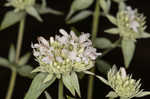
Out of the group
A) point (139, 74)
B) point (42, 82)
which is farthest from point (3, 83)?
point (42, 82)

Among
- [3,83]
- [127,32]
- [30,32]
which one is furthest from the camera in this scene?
[30,32]

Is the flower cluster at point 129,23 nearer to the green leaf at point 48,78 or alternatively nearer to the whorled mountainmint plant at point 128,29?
the whorled mountainmint plant at point 128,29

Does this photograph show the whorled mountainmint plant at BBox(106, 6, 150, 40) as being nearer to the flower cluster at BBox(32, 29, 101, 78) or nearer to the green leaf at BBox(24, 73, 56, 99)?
the flower cluster at BBox(32, 29, 101, 78)

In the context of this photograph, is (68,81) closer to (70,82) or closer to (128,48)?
(70,82)

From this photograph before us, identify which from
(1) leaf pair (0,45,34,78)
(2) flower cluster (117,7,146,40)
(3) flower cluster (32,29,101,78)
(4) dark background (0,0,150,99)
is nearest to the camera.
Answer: (3) flower cluster (32,29,101,78)

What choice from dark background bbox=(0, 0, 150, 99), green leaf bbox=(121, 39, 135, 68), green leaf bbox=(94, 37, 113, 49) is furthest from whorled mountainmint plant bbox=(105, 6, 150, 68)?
dark background bbox=(0, 0, 150, 99)

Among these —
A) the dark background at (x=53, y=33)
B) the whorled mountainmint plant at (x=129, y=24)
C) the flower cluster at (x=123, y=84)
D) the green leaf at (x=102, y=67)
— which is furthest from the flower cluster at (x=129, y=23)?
the dark background at (x=53, y=33)

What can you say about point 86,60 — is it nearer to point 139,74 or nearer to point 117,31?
point 117,31
